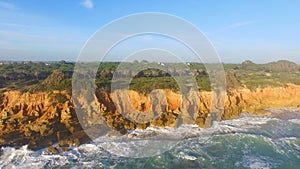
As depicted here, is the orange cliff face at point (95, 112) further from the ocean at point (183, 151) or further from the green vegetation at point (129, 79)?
the ocean at point (183, 151)

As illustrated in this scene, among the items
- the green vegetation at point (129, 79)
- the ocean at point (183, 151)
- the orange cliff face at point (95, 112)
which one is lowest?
the ocean at point (183, 151)

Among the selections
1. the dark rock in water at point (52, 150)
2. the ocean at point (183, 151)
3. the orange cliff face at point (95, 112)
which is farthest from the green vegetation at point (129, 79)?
the ocean at point (183, 151)

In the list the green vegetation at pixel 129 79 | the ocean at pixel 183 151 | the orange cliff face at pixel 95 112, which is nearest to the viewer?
the ocean at pixel 183 151

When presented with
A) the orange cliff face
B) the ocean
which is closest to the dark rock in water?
the ocean

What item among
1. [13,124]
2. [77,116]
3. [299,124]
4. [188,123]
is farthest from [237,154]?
[13,124]

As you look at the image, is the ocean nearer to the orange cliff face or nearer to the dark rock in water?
the dark rock in water

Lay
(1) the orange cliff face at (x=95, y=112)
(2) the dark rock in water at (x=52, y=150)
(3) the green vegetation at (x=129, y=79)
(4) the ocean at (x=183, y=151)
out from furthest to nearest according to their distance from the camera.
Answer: (3) the green vegetation at (x=129, y=79)
(1) the orange cliff face at (x=95, y=112)
(2) the dark rock in water at (x=52, y=150)
(4) the ocean at (x=183, y=151)

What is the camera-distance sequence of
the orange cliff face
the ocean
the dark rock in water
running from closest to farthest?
1. the ocean
2. the dark rock in water
3. the orange cliff face
